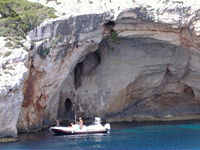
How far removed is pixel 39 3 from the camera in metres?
40.1

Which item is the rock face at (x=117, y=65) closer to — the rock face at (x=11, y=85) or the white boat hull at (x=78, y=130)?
the rock face at (x=11, y=85)

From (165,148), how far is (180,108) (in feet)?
52.1

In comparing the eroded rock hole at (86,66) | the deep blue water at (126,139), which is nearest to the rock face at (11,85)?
the deep blue water at (126,139)

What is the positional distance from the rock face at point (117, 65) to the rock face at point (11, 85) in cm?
187

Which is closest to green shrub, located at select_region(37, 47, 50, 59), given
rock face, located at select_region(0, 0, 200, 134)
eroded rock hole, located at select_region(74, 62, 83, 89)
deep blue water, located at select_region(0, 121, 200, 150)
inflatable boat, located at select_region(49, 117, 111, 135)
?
rock face, located at select_region(0, 0, 200, 134)

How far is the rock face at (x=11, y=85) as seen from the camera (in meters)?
33.0

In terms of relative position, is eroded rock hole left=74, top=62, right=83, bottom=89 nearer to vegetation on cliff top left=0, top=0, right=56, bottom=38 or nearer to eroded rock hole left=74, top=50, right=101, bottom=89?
eroded rock hole left=74, top=50, right=101, bottom=89

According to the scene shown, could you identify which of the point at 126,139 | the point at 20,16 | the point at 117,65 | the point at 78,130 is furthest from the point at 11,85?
the point at 117,65

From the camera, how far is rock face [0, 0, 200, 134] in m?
37.4

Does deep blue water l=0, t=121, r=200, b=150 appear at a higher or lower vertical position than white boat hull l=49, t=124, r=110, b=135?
lower

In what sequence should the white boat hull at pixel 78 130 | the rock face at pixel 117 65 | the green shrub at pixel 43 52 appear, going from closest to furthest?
1. the green shrub at pixel 43 52
2. the rock face at pixel 117 65
3. the white boat hull at pixel 78 130

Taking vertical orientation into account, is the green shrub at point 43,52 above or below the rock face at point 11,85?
above

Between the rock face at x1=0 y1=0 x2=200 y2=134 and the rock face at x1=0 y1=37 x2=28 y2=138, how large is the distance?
1872 millimetres

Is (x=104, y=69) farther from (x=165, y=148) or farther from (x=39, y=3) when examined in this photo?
(x=165, y=148)
